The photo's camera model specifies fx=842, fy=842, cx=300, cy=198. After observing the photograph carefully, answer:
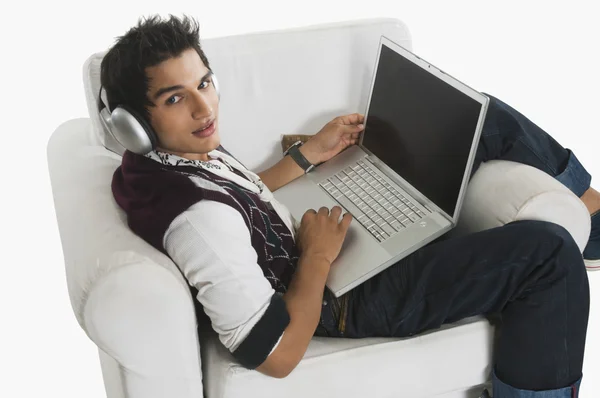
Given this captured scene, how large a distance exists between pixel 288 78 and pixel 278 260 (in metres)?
0.71

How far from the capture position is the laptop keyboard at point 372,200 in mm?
2143

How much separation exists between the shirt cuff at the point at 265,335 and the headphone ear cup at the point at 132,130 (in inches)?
16.8

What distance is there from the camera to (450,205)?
2102 millimetres

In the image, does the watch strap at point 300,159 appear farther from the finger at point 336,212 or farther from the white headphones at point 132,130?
the white headphones at point 132,130

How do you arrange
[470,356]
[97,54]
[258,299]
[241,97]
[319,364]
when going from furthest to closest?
[241,97] → [97,54] → [470,356] → [319,364] → [258,299]

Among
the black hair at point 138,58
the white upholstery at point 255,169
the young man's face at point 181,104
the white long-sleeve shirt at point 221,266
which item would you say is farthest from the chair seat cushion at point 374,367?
the black hair at point 138,58

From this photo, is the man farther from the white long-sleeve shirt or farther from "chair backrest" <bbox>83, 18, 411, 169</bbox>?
"chair backrest" <bbox>83, 18, 411, 169</bbox>

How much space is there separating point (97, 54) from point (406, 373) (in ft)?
3.81

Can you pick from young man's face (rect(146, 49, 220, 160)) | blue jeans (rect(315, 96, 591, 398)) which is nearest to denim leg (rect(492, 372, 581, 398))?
blue jeans (rect(315, 96, 591, 398))

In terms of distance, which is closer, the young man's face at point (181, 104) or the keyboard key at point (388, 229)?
the young man's face at point (181, 104)

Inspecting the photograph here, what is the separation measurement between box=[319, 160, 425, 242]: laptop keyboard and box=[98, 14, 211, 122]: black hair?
2.15ft

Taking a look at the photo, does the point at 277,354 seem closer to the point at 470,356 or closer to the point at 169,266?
the point at 169,266

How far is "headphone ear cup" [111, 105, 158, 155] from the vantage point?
178 cm

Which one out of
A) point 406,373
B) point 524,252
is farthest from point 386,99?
point 406,373
